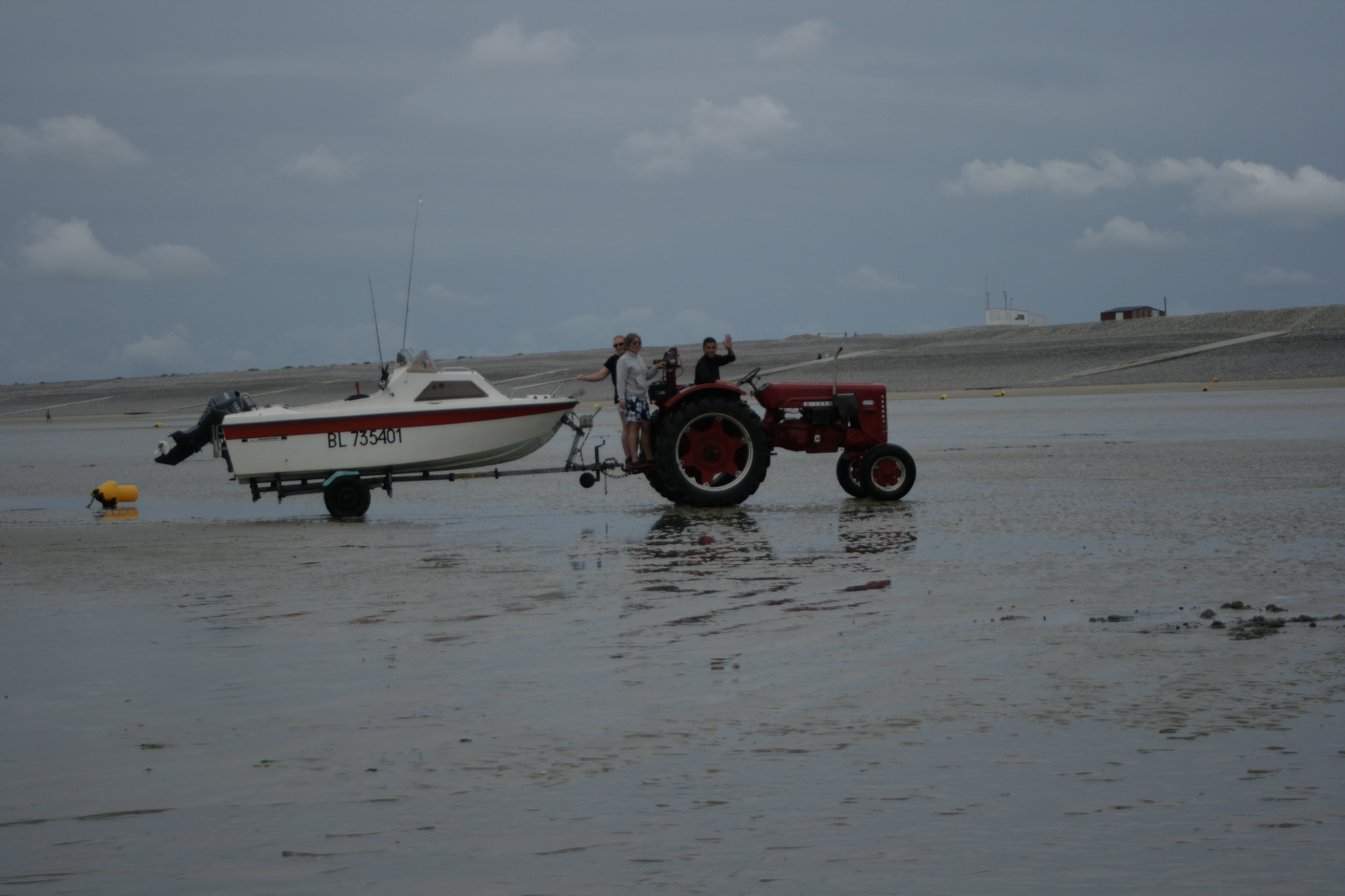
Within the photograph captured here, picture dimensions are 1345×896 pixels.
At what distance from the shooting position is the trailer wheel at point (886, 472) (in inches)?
509

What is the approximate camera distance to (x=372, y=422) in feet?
42.6

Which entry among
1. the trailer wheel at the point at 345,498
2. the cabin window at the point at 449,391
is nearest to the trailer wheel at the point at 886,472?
the cabin window at the point at 449,391

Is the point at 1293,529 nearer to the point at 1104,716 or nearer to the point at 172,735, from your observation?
the point at 1104,716

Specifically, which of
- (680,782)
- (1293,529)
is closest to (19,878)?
(680,782)

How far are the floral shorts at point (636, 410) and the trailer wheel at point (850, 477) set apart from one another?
6.43ft

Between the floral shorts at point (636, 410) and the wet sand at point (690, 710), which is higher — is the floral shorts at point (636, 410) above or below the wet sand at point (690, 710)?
above

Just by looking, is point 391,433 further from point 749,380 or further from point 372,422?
point 749,380

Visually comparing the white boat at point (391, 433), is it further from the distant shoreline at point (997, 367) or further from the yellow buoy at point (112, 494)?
the distant shoreline at point (997, 367)

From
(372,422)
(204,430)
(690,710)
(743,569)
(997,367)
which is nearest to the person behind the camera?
(690,710)

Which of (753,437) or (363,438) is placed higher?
(363,438)

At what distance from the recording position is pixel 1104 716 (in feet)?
15.8

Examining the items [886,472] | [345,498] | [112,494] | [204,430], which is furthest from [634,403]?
[112,494]

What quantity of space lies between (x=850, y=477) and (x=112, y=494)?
7.76 meters

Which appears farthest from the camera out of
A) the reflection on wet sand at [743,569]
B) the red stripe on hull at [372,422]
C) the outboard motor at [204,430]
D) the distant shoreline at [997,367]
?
the distant shoreline at [997,367]
